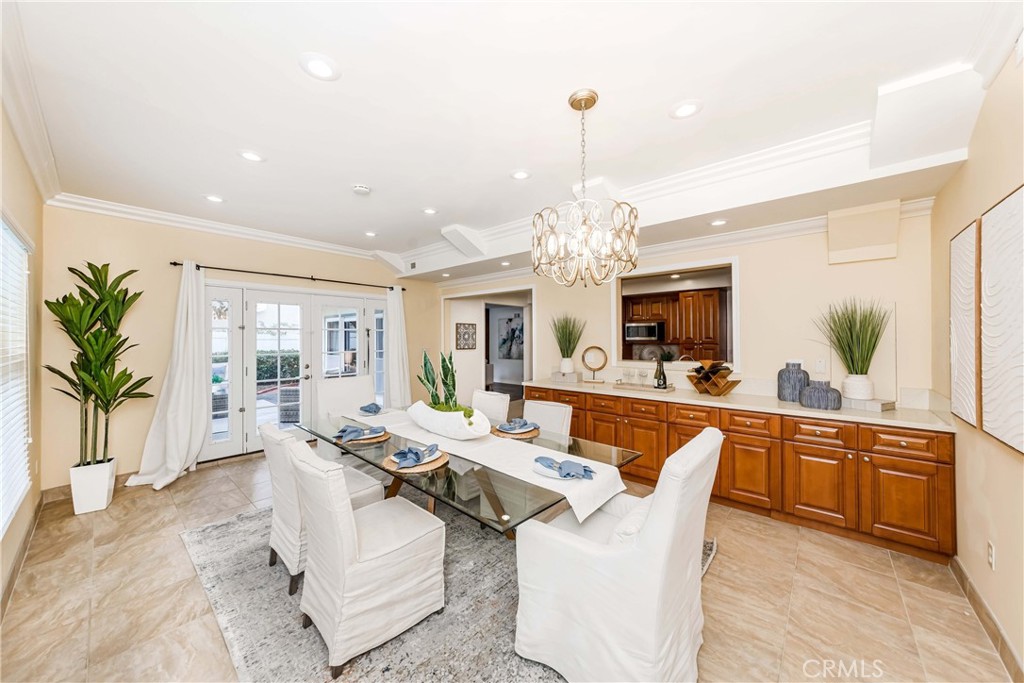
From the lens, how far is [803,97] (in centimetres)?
195

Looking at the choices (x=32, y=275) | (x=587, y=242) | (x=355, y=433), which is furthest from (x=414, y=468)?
(x=32, y=275)

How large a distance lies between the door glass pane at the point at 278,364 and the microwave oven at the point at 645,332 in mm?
3997

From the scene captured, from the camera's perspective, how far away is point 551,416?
3.02 meters

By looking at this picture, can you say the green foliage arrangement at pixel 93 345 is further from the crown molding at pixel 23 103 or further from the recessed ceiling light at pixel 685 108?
the recessed ceiling light at pixel 685 108

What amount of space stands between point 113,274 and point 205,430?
166 centimetres

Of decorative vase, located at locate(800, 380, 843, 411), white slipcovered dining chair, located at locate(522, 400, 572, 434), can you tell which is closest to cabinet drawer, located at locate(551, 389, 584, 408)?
white slipcovered dining chair, located at locate(522, 400, 572, 434)

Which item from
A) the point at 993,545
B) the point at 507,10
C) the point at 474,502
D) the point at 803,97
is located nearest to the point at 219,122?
the point at 507,10

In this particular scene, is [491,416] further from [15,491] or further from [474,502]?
[15,491]

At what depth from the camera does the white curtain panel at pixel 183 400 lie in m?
3.66

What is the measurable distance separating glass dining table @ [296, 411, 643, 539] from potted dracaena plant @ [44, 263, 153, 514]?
6.70 feet

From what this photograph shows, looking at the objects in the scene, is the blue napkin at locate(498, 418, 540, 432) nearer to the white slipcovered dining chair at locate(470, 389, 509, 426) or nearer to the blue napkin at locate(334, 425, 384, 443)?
the white slipcovered dining chair at locate(470, 389, 509, 426)

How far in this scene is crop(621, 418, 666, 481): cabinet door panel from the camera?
11.1 ft

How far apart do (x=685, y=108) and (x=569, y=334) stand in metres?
2.69

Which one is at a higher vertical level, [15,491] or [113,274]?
[113,274]
